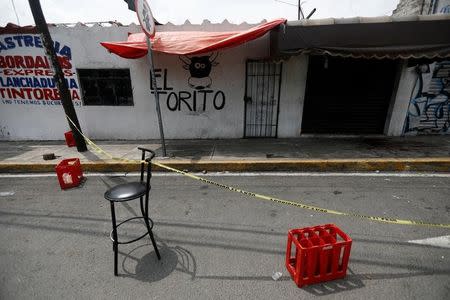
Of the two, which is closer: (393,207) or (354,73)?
(393,207)

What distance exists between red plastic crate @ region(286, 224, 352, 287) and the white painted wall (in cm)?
534

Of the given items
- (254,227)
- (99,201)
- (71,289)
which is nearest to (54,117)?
(99,201)

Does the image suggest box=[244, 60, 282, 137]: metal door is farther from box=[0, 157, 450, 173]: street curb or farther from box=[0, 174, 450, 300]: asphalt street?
box=[0, 174, 450, 300]: asphalt street

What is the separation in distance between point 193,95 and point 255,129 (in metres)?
2.20

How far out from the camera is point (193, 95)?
7.51m

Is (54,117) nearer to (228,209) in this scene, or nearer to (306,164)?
(228,209)

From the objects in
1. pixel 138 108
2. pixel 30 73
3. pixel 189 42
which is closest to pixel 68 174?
pixel 138 108

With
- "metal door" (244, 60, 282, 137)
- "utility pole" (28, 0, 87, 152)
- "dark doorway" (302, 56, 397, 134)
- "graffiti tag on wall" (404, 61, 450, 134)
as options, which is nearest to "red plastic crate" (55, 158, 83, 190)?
"utility pole" (28, 0, 87, 152)

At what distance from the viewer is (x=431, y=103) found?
23.9 ft

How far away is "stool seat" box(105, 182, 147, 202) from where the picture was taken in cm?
257

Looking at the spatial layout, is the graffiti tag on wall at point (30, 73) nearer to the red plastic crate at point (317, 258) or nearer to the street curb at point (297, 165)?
the street curb at point (297, 165)

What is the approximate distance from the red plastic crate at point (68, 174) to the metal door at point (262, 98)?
15.5ft

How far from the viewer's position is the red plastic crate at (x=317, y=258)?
2.44 metres

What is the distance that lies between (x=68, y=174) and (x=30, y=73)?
502 cm
